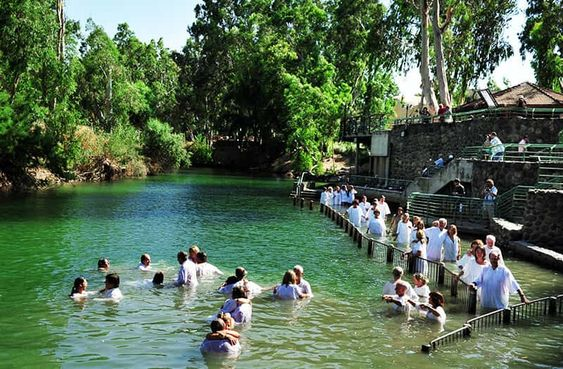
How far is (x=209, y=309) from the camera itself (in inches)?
567

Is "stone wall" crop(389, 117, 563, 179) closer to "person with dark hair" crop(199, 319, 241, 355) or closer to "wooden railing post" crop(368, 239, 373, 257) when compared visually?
"wooden railing post" crop(368, 239, 373, 257)

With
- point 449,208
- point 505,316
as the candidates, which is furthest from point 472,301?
point 449,208

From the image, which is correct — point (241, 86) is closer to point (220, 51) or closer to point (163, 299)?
point (220, 51)

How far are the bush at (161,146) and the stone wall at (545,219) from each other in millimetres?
55224

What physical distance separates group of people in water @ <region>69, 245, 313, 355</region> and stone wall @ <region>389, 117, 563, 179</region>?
2141 cm

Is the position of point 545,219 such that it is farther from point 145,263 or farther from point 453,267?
point 145,263

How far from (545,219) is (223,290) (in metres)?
12.4

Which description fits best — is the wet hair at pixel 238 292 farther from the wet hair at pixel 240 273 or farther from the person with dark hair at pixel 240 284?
the wet hair at pixel 240 273

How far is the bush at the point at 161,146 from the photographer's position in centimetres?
7212

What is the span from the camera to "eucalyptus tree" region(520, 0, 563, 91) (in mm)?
49281

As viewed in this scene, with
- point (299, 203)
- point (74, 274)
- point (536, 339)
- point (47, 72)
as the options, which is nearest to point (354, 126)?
point (299, 203)

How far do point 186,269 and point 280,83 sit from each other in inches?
2227

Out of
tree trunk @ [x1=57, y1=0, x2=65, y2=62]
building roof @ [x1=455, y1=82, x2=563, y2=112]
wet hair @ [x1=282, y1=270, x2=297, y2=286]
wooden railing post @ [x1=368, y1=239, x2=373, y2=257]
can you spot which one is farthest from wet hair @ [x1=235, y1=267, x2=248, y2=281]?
tree trunk @ [x1=57, y1=0, x2=65, y2=62]

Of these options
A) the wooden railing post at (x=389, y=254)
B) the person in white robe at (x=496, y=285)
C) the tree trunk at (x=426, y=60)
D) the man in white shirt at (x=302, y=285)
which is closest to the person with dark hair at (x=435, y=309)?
the person in white robe at (x=496, y=285)
